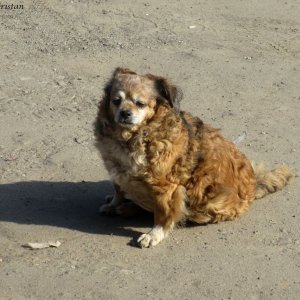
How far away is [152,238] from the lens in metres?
5.82

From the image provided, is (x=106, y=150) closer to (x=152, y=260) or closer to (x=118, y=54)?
(x=152, y=260)

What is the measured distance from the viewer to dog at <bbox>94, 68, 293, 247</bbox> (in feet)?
19.0

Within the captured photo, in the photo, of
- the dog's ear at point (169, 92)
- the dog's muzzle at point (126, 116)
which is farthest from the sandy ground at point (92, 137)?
the dog's ear at point (169, 92)

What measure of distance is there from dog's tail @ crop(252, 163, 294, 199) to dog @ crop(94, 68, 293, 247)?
0.42m

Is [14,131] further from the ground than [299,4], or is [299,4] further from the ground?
[299,4]

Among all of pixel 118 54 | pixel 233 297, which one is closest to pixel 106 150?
pixel 233 297

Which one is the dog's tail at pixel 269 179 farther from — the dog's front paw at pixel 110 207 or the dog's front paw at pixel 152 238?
the dog's front paw at pixel 110 207

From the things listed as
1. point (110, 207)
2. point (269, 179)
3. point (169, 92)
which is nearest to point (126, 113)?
point (169, 92)

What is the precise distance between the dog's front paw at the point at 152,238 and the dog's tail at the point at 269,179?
1.04 metres

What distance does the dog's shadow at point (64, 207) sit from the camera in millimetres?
6074

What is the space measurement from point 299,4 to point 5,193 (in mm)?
6107

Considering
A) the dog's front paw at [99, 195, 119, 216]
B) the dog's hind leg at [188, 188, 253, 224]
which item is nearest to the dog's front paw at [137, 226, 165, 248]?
the dog's hind leg at [188, 188, 253, 224]

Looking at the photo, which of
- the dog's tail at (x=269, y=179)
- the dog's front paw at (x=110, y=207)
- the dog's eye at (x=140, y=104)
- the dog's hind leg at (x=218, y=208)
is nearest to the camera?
the dog's eye at (x=140, y=104)

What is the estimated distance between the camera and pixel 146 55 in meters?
9.28
